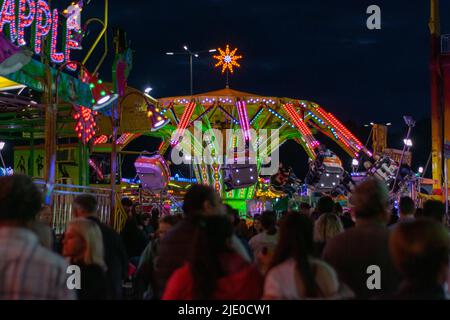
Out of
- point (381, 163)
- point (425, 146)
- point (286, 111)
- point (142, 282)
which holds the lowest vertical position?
point (142, 282)

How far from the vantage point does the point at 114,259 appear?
6.04 m

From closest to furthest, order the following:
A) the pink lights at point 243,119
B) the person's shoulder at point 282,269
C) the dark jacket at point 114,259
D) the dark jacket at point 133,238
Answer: the person's shoulder at point 282,269, the dark jacket at point 114,259, the dark jacket at point 133,238, the pink lights at point 243,119

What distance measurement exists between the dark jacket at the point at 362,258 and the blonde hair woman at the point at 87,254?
6.39 feet

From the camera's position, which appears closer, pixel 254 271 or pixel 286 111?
pixel 254 271

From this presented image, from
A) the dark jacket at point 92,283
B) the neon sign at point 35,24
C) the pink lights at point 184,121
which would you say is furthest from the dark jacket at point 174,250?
the pink lights at point 184,121

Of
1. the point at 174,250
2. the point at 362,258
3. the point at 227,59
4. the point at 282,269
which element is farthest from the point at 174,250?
the point at 227,59

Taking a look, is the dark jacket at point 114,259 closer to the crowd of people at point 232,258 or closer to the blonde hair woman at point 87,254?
the crowd of people at point 232,258

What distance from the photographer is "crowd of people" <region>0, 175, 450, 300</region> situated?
3.17m

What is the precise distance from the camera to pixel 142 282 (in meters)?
7.07

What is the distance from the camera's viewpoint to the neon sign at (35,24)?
41.2 ft

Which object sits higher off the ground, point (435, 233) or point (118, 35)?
point (118, 35)

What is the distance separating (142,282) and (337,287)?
354cm

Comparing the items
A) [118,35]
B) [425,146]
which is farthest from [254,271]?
[425,146]
